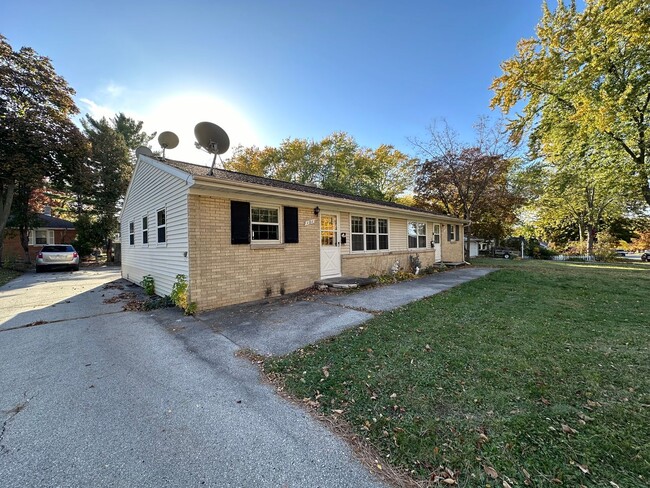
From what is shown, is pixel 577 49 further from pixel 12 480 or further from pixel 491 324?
pixel 12 480

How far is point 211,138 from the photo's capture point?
6.47 meters

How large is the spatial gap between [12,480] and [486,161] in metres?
22.2

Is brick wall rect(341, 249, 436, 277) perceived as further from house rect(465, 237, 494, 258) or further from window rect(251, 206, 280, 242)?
house rect(465, 237, 494, 258)

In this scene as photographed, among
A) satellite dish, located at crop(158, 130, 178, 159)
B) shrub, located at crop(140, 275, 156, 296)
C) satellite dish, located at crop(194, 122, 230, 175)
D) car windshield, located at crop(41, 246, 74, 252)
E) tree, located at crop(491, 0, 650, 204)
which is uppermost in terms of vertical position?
tree, located at crop(491, 0, 650, 204)

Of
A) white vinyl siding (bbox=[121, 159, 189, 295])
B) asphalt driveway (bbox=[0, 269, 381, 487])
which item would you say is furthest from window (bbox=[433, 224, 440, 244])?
asphalt driveway (bbox=[0, 269, 381, 487])

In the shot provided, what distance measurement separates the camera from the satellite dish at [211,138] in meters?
6.36

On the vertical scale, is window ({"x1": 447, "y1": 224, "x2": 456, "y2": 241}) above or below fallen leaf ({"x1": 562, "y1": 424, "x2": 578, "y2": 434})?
above

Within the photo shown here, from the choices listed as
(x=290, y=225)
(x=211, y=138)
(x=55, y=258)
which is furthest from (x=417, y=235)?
(x=55, y=258)

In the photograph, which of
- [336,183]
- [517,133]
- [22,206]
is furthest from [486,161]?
[22,206]

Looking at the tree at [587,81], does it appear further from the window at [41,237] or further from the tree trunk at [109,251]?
the window at [41,237]

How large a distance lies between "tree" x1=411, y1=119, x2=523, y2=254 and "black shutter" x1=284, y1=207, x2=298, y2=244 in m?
15.6

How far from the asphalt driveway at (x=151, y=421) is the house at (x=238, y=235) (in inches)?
85.0

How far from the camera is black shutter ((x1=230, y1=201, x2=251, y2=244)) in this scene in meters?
6.41

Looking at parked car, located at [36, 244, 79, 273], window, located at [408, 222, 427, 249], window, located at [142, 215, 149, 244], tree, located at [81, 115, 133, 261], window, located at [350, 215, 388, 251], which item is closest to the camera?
window, located at [142, 215, 149, 244]
